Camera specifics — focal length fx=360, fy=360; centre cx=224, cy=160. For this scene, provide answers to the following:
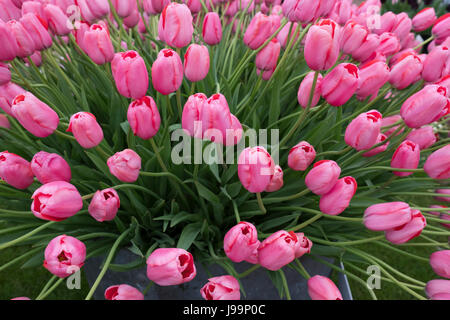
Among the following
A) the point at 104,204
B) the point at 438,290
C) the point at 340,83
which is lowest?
the point at 438,290

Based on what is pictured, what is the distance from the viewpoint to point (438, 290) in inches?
17.7

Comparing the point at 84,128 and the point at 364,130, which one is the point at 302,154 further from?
the point at 84,128

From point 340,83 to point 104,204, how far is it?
333mm

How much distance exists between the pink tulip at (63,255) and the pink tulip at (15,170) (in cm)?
12

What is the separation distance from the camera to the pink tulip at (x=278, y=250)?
1.32ft

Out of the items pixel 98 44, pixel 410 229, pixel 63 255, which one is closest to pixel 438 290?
pixel 410 229

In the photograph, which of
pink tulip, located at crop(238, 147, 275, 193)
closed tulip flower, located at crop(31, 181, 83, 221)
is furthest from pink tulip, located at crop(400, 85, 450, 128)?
closed tulip flower, located at crop(31, 181, 83, 221)

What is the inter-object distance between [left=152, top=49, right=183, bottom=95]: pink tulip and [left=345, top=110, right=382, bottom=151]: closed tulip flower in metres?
0.23

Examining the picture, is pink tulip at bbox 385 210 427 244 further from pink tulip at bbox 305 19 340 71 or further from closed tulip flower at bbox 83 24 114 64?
closed tulip flower at bbox 83 24 114 64

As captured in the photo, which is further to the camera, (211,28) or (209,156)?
(211,28)

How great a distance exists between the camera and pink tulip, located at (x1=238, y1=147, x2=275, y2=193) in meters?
0.39

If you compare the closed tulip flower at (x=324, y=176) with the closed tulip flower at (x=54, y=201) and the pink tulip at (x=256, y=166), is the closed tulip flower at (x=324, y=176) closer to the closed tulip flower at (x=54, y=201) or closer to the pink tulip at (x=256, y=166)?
the pink tulip at (x=256, y=166)
